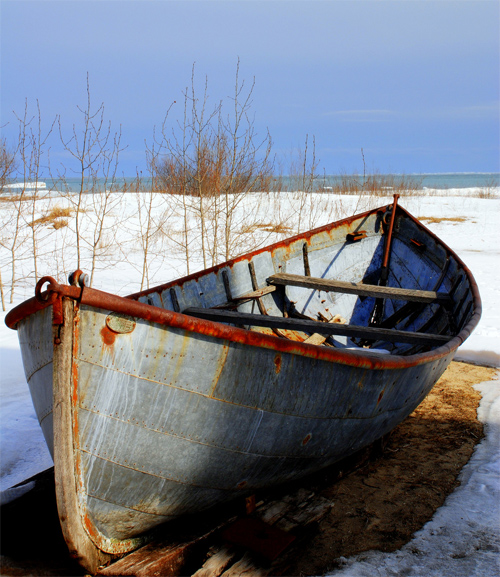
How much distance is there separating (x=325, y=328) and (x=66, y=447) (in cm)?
224

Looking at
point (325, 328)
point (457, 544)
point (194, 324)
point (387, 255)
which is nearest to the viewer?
point (194, 324)

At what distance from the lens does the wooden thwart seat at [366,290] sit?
4.47 metres

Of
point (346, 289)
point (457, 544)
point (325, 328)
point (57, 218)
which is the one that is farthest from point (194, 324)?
point (57, 218)

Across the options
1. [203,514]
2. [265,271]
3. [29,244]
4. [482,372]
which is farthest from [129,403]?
Result: [29,244]

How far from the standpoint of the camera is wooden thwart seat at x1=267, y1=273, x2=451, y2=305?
14.7 ft

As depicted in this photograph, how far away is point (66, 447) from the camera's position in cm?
Answer: 202

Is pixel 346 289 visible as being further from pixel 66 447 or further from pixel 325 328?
pixel 66 447

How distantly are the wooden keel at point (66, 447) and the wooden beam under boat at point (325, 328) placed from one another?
6.23 feet

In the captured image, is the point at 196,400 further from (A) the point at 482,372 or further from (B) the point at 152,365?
(A) the point at 482,372

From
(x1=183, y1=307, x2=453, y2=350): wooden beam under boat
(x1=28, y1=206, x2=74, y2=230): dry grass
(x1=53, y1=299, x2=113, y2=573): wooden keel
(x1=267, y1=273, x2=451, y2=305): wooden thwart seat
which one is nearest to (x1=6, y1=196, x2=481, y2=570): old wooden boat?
(x1=53, y1=299, x2=113, y2=573): wooden keel

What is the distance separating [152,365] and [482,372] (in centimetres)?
435

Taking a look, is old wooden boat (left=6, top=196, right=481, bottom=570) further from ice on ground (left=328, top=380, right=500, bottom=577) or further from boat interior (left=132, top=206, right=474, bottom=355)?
boat interior (left=132, top=206, right=474, bottom=355)

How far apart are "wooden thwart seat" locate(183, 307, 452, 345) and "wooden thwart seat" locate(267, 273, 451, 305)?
837mm

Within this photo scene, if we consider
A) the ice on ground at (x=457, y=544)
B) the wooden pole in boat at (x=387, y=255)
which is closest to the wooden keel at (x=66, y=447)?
the ice on ground at (x=457, y=544)
